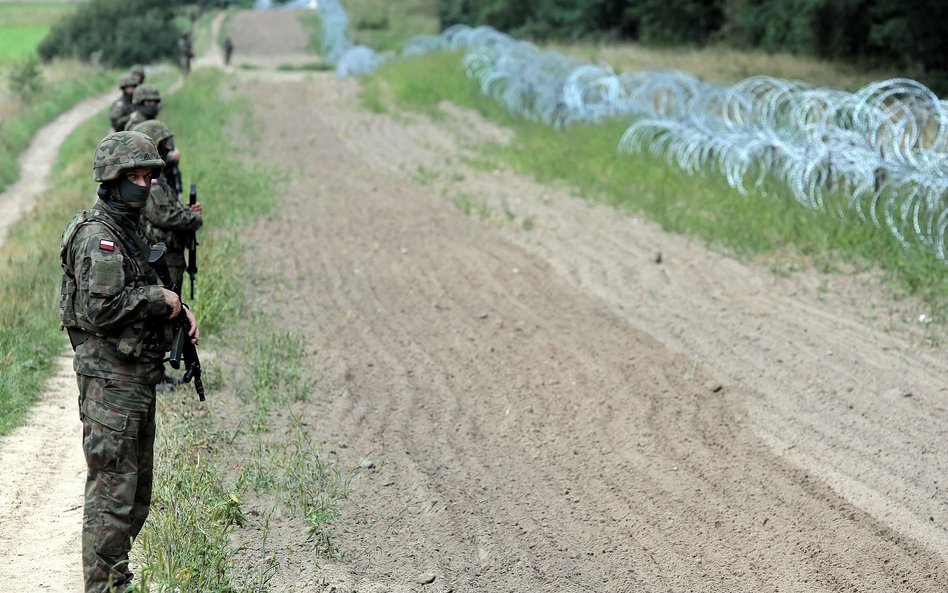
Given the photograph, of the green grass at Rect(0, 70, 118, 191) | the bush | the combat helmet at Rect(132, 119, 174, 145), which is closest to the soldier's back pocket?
the combat helmet at Rect(132, 119, 174, 145)

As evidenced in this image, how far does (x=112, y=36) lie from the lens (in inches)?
1887

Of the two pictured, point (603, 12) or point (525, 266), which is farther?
point (603, 12)

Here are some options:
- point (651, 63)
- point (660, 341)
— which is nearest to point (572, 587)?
point (660, 341)

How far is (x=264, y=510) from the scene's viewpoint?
625cm

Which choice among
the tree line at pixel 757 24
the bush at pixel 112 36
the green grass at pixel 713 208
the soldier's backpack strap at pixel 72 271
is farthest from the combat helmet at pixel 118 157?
the bush at pixel 112 36

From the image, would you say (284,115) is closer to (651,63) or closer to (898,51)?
(651,63)

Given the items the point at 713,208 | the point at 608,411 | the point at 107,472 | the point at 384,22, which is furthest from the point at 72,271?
the point at 384,22

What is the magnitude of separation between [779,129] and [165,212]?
35.1 ft

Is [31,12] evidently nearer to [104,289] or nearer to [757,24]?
[757,24]

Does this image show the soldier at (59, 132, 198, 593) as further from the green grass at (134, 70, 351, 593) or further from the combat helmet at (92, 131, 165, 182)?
Result: the green grass at (134, 70, 351, 593)

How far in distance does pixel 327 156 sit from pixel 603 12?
30.6 m

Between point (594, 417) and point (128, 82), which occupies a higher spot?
point (128, 82)

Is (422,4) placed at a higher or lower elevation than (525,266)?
lower

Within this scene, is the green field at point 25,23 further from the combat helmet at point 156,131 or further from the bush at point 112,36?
the combat helmet at point 156,131
